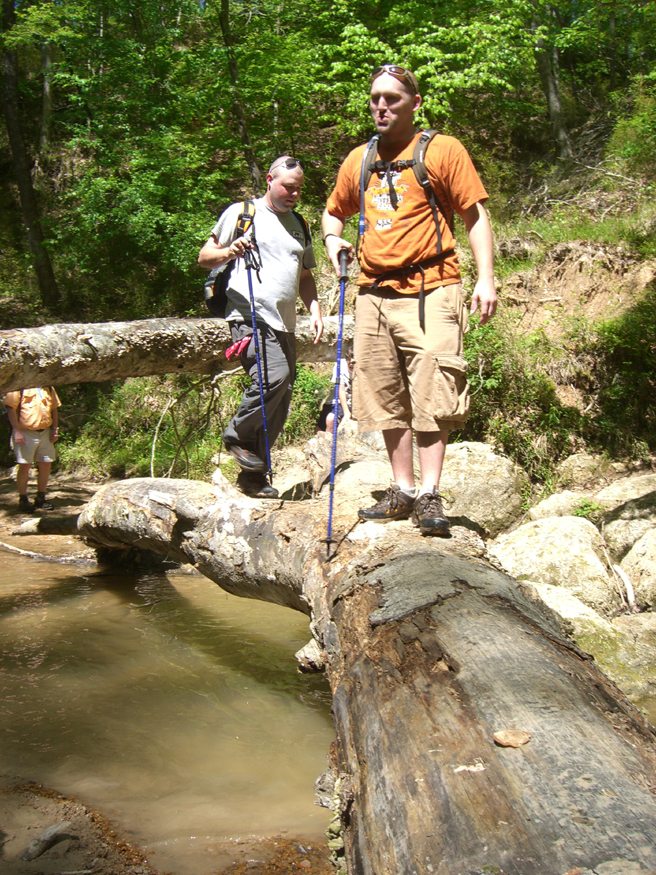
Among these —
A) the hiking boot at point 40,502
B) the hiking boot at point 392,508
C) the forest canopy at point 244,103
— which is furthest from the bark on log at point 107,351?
the forest canopy at point 244,103

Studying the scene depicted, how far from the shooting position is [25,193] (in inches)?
601

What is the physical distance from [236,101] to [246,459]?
11.3m

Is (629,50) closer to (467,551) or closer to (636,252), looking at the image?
(636,252)

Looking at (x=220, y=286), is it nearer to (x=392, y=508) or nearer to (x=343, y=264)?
(x=343, y=264)

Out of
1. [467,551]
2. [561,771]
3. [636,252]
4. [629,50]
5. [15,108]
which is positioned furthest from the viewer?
[629,50]

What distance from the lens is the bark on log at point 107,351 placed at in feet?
16.3

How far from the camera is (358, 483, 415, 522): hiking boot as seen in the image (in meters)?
3.75

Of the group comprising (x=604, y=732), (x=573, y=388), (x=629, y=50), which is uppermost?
(x=629, y=50)

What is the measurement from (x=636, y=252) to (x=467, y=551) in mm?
6395

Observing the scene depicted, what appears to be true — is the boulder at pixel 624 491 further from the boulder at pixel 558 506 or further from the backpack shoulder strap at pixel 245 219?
the backpack shoulder strap at pixel 245 219

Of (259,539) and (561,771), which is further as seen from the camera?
(259,539)

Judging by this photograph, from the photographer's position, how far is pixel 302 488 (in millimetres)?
7379

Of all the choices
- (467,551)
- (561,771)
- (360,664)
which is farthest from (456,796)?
(467,551)

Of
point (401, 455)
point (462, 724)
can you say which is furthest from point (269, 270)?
point (462, 724)
